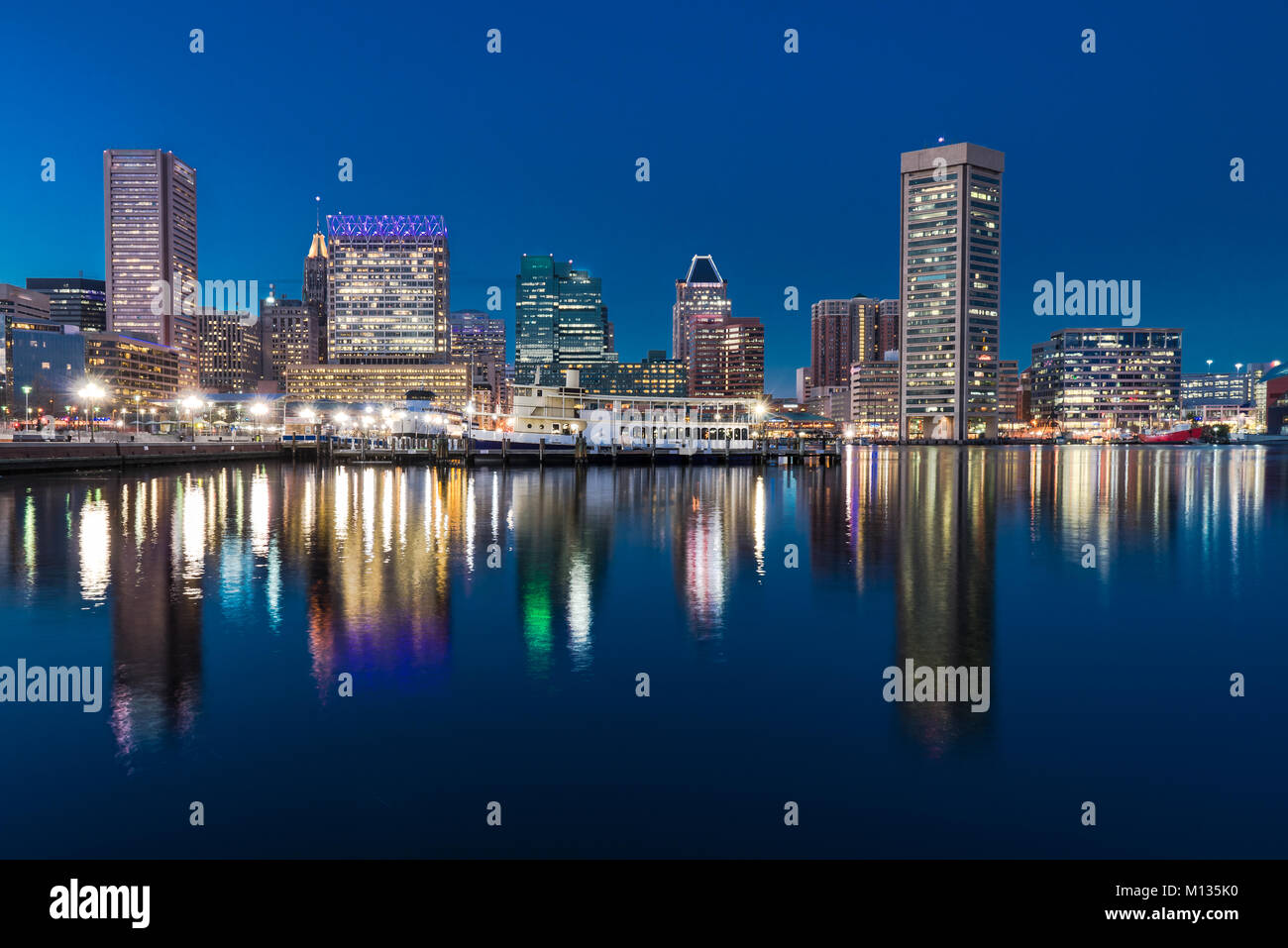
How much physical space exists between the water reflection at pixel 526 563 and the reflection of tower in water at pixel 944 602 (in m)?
0.06

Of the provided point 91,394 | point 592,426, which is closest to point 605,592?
point 592,426

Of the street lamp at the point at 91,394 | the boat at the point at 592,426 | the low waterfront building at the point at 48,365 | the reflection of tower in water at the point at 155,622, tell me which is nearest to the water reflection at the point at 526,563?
the reflection of tower in water at the point at 155,622

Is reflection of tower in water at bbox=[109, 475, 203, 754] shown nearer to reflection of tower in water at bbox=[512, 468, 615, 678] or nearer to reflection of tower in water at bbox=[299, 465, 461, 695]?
reflection of tower in water at bbox=[299, 465, 461, 695]

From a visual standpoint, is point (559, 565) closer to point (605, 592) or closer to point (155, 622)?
point (605, 592)

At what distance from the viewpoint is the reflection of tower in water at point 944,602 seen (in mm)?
10398

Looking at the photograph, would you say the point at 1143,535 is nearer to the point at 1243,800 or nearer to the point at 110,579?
the point at 1243,800

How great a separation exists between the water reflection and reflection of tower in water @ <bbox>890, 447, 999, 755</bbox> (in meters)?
0.06

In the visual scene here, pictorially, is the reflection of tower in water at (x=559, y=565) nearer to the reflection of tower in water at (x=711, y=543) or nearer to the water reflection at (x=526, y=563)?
the water reflection at (x=526, y=563)

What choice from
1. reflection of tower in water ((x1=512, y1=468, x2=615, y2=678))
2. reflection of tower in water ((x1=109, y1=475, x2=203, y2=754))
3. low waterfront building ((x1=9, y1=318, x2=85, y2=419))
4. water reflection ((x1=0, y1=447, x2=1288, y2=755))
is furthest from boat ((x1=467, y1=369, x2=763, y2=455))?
low waterfront building ((x1=9, y1=318, x2=85, y2=419))

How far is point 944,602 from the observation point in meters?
17.2

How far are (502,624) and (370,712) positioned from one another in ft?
Answer: 15.3

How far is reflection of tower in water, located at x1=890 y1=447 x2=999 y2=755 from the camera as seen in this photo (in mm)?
10398
